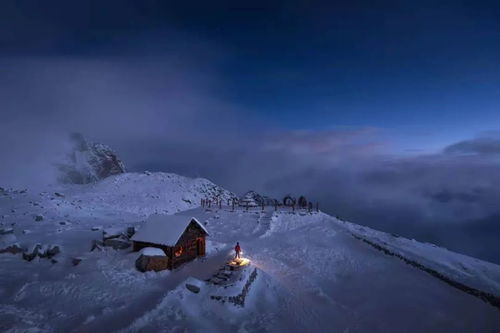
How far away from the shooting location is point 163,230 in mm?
26703

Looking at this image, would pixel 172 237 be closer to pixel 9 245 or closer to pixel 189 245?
pixel 189 245

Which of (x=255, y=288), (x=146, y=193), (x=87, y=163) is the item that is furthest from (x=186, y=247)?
(x=87, y=163)

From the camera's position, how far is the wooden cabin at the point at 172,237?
82.6ft

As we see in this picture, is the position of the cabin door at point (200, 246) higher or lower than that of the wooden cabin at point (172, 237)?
lower

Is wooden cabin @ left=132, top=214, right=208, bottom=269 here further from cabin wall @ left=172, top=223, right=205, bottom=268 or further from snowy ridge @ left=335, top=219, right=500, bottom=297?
snowy ridge @ left=335, top=219, right=500, bottom=297

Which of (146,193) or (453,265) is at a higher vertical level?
(146,193)

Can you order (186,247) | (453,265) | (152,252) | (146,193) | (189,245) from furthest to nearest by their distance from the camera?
1. (146,193)
2. (453,265)
3. (189,245)
4. (186,247)
5. (152,252)

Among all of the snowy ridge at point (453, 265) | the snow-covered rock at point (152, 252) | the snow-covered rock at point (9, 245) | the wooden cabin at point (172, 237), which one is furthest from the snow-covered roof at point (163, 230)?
the snowy ridge at point (453, 265)

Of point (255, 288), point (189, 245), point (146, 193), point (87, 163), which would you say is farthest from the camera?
point (87, 163)

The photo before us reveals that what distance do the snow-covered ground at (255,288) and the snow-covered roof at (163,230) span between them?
2.00 metres

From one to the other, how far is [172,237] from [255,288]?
8820 millimetres

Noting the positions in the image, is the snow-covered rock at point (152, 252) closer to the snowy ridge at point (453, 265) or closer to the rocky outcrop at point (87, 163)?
the snowy ridge at point (453, 265)

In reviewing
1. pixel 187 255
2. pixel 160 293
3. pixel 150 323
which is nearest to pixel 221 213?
pixel 187 255

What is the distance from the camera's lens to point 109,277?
852 inches
